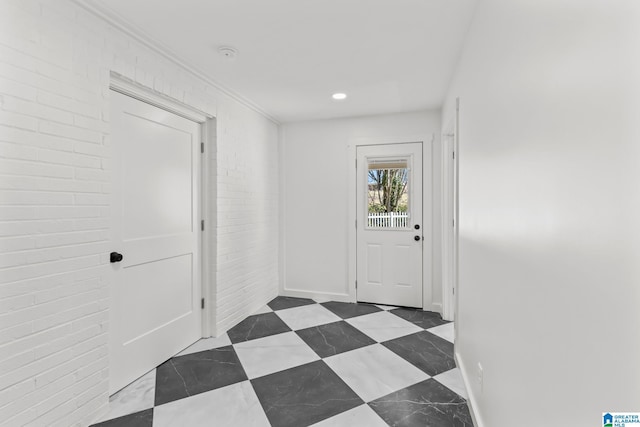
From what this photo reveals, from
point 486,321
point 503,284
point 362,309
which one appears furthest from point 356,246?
point 503,284

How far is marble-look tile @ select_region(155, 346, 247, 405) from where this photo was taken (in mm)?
2133

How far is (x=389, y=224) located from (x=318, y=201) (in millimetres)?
934

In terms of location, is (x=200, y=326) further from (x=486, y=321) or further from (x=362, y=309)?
(x=486, y=321)

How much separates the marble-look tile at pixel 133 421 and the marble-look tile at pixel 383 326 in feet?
6.02

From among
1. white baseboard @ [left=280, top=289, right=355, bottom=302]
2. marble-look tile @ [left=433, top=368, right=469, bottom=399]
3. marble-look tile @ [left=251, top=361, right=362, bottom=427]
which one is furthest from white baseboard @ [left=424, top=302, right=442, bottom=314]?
marble-look tile @ [left=251, top=361, right=362, bottom=427]

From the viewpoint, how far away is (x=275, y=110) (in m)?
3.76

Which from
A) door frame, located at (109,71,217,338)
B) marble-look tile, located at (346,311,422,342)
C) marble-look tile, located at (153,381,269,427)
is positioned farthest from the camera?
marble-look tile, located at (346,311,422,342)

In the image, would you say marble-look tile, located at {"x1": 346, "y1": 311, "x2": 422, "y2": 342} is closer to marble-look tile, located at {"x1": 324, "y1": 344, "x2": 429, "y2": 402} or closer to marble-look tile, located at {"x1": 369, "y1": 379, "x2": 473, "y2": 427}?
marble-look tile, located at {"x1": 324, "y1": 344, "x2": 429, "y2": 402}

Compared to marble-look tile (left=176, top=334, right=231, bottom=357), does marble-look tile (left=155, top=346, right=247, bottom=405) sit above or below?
below

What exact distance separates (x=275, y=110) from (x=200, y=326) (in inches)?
94.8

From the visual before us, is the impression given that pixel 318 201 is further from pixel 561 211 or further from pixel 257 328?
pixel 561 211

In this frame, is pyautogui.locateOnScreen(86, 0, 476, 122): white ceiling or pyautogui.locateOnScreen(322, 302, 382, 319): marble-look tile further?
pyautogui.locateOnScreen(322, 302, 382, 319): marble-look tile

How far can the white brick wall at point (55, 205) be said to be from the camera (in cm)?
145

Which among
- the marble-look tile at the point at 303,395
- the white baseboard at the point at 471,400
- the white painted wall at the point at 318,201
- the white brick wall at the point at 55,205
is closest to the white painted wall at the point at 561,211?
the white baseboard at the point at 471,400
